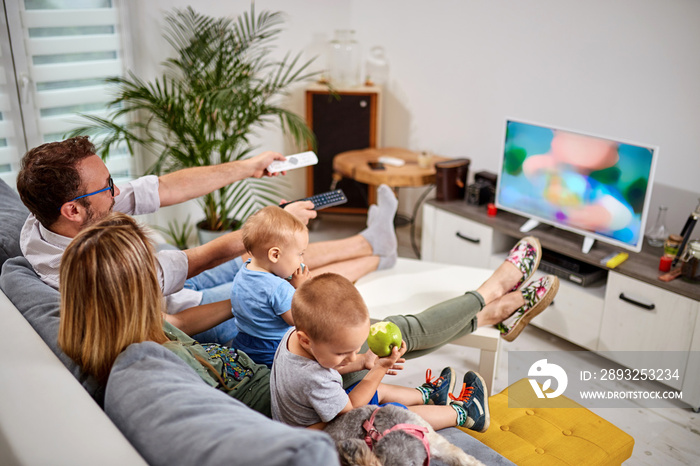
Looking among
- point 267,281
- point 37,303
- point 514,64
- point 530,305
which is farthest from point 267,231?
point 514,64

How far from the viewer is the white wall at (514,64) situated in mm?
2854

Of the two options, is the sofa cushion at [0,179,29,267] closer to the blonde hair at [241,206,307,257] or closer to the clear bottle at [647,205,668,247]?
the blonde hair at [241,206,307,257]

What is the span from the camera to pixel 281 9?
13.1 ft

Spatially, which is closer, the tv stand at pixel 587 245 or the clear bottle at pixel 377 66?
the tv stand at pixel 587 245

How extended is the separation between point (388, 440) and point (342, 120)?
9.72ft

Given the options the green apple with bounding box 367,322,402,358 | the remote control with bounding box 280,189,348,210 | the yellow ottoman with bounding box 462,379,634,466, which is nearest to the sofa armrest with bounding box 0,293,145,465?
the green apple with bounding box 367,322,402,358

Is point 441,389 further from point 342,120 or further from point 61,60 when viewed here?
point 61,60

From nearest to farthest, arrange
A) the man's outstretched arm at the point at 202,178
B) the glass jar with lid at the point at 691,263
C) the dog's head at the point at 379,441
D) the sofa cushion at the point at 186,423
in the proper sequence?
the sofa cushion at the point at 186,423 → the dog's head at the point at 379,441 → the man's outstretched arm at the point at 202,178 → the glass jar with lid at the point at 691,263

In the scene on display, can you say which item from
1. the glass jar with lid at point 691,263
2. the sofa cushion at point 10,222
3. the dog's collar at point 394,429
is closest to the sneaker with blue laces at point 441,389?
the dog's collar at point 394,429

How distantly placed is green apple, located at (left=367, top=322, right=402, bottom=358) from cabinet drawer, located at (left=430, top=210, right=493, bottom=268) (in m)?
1.64

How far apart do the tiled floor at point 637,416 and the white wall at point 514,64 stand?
898mm

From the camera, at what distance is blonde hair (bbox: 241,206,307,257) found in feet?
5.76

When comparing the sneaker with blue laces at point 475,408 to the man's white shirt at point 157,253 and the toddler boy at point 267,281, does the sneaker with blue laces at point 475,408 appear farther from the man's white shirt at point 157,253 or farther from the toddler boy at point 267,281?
the man's white shirt at point 157,253

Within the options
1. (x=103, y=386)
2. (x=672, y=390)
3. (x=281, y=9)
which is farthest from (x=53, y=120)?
(x=672, y=390)
